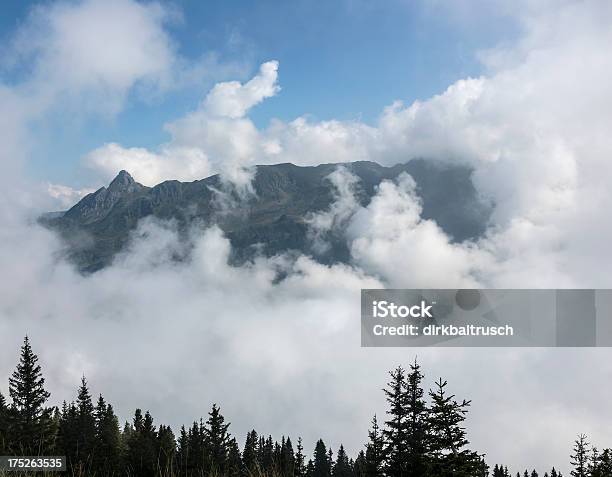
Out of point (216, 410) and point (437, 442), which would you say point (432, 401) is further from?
point (216, 410)

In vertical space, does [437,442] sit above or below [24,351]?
below

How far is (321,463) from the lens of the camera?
4803 inches

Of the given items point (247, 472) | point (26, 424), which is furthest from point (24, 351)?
point (247, 472)

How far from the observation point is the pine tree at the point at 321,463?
116625 mm

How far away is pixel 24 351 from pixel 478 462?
52.7m

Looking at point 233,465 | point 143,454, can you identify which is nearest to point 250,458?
point 233,465

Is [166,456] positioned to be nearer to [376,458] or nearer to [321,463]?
[376,458]

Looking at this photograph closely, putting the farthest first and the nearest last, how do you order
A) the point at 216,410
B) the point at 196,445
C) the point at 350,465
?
the point at 350,465 < the point at 216,410 < the point at 196,445

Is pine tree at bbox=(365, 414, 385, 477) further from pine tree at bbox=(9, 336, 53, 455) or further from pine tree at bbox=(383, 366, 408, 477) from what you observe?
pine tree at bbox=(9, 336, 53, 455)

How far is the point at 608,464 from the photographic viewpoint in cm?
4450

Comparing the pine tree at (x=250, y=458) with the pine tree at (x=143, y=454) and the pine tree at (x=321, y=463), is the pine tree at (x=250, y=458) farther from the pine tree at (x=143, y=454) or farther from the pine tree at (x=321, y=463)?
the pine tree at (x=321, y=463)

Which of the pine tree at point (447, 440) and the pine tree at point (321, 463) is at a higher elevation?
the pine tree at point (447, 440)

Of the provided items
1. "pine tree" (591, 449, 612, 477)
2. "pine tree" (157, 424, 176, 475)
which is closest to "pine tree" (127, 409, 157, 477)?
"pine tree" (157, 424, 176, 475)

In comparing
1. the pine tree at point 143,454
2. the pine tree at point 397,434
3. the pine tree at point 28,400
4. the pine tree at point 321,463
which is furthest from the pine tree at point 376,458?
the pine tree at point 321,463
